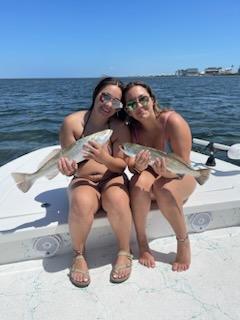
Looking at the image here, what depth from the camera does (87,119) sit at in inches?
125

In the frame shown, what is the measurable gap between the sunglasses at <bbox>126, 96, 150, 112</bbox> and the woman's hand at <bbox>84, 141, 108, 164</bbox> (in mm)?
419

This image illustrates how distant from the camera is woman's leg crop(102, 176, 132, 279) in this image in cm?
278

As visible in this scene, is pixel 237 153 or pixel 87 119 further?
pixel 237 153

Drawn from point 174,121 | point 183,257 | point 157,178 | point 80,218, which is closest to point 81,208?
point 80,218

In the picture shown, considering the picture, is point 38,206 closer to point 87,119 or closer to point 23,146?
point 87,119

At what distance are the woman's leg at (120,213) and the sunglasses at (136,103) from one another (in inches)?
25.1

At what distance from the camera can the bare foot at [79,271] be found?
267 centimetres

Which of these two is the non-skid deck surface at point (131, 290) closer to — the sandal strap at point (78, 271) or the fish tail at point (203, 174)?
the sandal strap at point (78, 271)

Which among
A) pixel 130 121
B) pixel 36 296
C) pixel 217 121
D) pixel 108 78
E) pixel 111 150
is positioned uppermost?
pixel 108 78

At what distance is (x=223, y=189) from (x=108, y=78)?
1.57 meters

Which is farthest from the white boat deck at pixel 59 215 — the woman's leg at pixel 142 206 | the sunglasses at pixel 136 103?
the sunglasses at pixel 136 103

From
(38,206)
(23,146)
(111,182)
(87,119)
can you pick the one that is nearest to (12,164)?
(38,206)

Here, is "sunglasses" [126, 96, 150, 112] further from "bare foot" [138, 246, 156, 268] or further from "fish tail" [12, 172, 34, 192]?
"bare foot" [138, 246, 156, 268]

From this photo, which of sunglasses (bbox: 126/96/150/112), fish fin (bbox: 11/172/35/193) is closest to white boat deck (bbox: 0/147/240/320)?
fish fin (bbox: 11/172/35/193)
